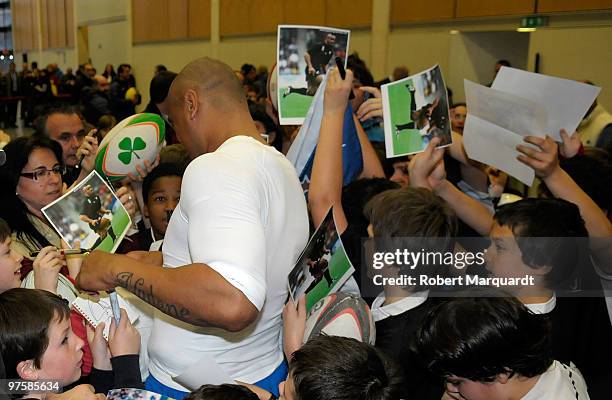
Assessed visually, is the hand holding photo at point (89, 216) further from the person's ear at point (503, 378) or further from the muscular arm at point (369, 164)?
the person's ear at point (503, 378)

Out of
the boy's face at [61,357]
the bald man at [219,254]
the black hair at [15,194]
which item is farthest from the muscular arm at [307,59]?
the boy's face at [61,357]

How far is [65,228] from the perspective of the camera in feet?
7.50

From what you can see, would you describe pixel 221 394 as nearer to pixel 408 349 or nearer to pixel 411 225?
pixel 408 349

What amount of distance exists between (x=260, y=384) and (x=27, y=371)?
2.04 ft

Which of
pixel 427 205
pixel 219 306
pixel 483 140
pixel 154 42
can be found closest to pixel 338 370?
pixel 219 306

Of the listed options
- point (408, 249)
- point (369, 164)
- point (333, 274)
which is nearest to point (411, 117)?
point (369, 164)

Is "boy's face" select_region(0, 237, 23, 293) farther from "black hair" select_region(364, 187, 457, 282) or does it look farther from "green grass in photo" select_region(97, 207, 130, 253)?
"black hair" select_region(364, 187, 457, 282)

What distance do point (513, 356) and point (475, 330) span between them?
0.11m

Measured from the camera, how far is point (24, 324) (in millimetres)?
1752

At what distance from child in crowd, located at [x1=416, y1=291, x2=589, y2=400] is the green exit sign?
23.3 feet

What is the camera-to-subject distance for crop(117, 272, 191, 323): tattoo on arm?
5.04ft

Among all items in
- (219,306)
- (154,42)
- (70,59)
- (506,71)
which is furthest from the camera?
(70,59)

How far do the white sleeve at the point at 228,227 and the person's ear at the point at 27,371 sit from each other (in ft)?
1.93

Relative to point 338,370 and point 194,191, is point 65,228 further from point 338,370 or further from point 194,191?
point 338,370
